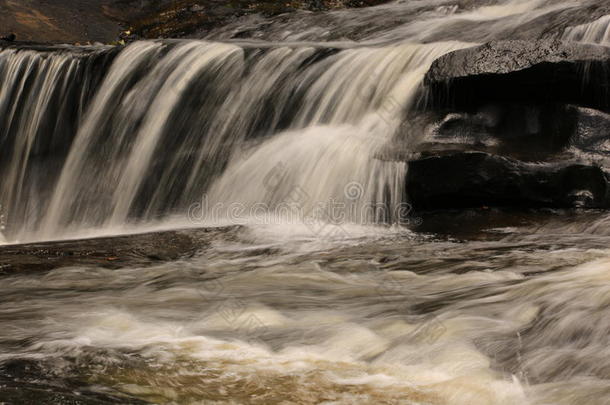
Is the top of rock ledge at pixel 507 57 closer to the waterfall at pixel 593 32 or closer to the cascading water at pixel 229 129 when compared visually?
the cascading water at pixel 229 129

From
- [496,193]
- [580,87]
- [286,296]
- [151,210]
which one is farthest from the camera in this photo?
[151,210]

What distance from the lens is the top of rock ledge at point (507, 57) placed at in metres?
6.84

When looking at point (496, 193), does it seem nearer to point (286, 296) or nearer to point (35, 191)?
point (286, 296)

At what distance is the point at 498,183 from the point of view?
6332mm

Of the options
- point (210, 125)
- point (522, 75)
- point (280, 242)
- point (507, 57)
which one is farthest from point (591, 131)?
point (210, 125)

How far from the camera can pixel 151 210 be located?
314 inches

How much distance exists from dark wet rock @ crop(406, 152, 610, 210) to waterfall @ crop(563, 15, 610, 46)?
187 cm

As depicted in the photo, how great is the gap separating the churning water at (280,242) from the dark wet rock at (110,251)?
0.11 m

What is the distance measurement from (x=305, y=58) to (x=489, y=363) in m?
5.45

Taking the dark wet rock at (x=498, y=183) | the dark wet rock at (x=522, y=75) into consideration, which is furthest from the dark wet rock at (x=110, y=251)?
the dark wet rock at (x=522, y=75)

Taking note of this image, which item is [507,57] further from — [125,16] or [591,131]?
[125,16]

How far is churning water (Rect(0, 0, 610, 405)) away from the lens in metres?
3.62

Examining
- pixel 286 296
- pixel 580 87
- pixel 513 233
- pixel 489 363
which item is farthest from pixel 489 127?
pixel 489 363

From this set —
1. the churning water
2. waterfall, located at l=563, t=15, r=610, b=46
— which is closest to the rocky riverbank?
the churning water
